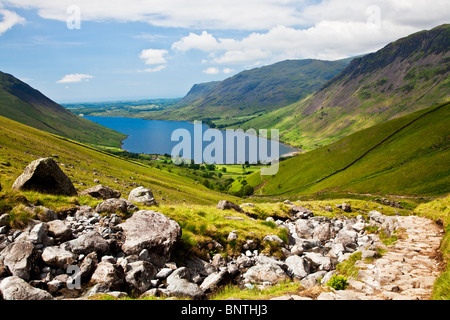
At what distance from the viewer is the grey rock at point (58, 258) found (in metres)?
11.5

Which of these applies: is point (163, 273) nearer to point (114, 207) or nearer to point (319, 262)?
point (114, 207)

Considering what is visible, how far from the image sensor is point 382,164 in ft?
427

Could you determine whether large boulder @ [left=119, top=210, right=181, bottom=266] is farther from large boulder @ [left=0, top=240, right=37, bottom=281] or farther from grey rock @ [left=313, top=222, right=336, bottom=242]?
grey rock @ [left=313, top=222, right=336, bottom=242]

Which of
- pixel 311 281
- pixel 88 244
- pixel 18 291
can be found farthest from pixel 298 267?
pixel 18 291

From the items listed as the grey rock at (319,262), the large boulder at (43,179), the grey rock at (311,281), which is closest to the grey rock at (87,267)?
the large boulder at (43,179)

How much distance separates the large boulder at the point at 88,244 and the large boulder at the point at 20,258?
1545 mm

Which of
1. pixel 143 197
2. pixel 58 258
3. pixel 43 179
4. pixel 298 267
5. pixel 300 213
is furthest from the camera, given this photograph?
pixel 300 213

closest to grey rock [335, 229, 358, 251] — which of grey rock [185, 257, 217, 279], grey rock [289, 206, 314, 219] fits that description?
grey rock [185, 257, 217, 279]

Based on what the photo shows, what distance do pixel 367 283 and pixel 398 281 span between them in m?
1.33

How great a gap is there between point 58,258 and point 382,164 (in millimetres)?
149239

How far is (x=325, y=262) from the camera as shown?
1648cm

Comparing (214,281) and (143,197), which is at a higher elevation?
(143,197)
